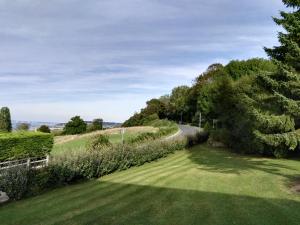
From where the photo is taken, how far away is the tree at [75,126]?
59.2 m

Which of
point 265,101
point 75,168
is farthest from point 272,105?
point 75,168

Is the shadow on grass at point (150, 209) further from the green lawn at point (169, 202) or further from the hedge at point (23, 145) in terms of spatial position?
the hedge at point (23, 145)


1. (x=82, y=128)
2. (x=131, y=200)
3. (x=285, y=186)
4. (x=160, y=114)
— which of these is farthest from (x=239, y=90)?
(x=160, y=114)

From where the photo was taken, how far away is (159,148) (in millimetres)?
27812

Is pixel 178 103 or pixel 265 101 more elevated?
pixel 178 103

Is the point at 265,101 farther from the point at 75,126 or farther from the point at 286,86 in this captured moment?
the point at 75,126

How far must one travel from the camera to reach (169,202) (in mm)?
12664

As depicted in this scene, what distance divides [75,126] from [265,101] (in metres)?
41.8

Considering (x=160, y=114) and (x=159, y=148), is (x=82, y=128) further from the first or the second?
(x=160, y=114)

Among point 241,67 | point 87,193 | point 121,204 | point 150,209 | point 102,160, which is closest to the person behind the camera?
point 150,209

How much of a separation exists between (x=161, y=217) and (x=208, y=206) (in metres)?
1.88

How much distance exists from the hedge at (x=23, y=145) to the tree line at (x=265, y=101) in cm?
1190

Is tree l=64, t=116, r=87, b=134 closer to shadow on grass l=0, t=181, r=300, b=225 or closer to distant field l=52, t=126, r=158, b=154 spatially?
distant field l=52, t=126, r=158, b=154

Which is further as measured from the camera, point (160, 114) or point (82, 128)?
point (160, 114)
